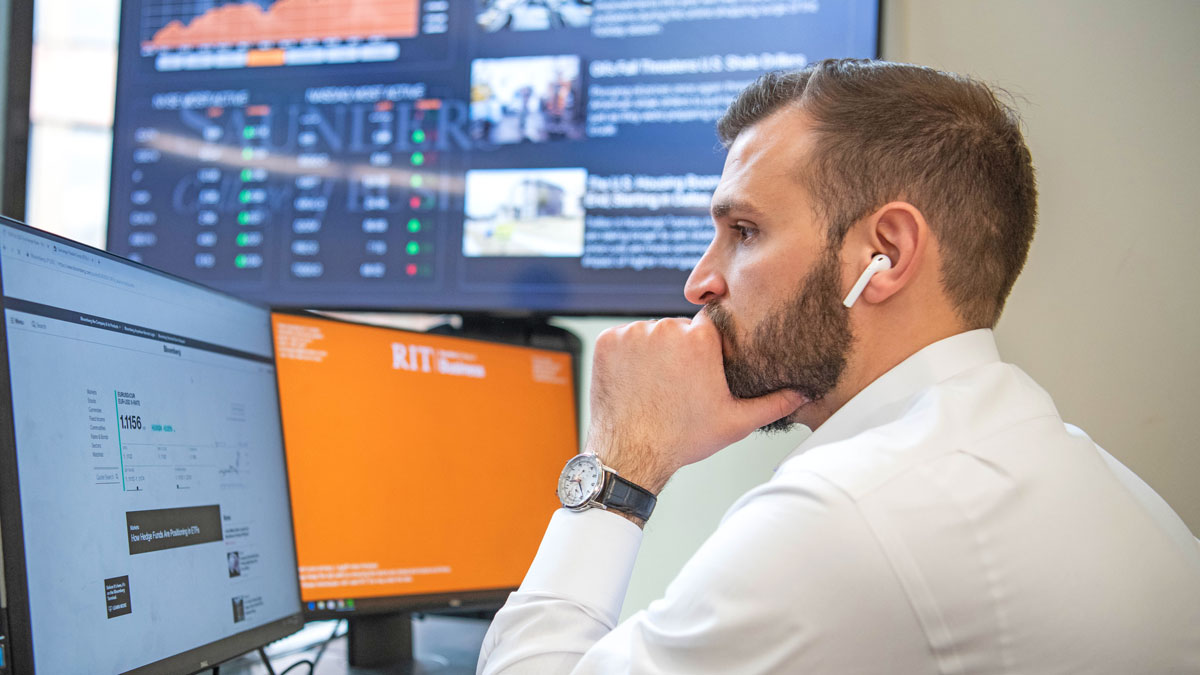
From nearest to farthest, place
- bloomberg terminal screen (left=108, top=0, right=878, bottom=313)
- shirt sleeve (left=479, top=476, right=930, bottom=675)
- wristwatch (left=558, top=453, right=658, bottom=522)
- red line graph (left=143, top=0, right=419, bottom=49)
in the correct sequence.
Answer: shirt sleeve (left=479, top=476, right=930, bottom=675) → wristwatch (left=558, top=453, right=658, bottom=522) → bloomberg terminal screen (left=108, top=0, right=878, bottom=313) → red line graph (left=143, top=0, right=419, bottom=49)

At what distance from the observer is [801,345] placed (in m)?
0.97

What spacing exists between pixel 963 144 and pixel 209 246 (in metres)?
1.34

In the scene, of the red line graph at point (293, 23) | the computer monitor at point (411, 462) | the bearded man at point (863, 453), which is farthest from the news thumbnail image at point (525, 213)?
the bearded man at point (863, 453)

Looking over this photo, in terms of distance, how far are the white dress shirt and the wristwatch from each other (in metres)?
0.19

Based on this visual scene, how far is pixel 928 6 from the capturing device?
4.89 feet

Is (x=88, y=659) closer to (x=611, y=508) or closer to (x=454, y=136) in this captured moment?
(x=611, y=508)

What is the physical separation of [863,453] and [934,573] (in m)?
0.10

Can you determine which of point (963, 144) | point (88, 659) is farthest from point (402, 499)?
point (963, 144)

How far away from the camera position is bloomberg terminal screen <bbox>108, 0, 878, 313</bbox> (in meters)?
1.55

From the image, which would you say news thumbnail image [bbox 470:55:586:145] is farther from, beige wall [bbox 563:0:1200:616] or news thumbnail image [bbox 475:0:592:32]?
beige wall [bbox 563:0:1200:616]

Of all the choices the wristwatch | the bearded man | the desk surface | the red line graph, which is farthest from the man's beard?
the red line graph

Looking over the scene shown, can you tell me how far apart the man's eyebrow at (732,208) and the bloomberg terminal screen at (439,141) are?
48 centimetres

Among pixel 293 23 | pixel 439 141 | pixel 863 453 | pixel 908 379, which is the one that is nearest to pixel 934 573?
pixel 863 453

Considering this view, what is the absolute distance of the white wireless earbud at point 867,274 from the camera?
920 mm
